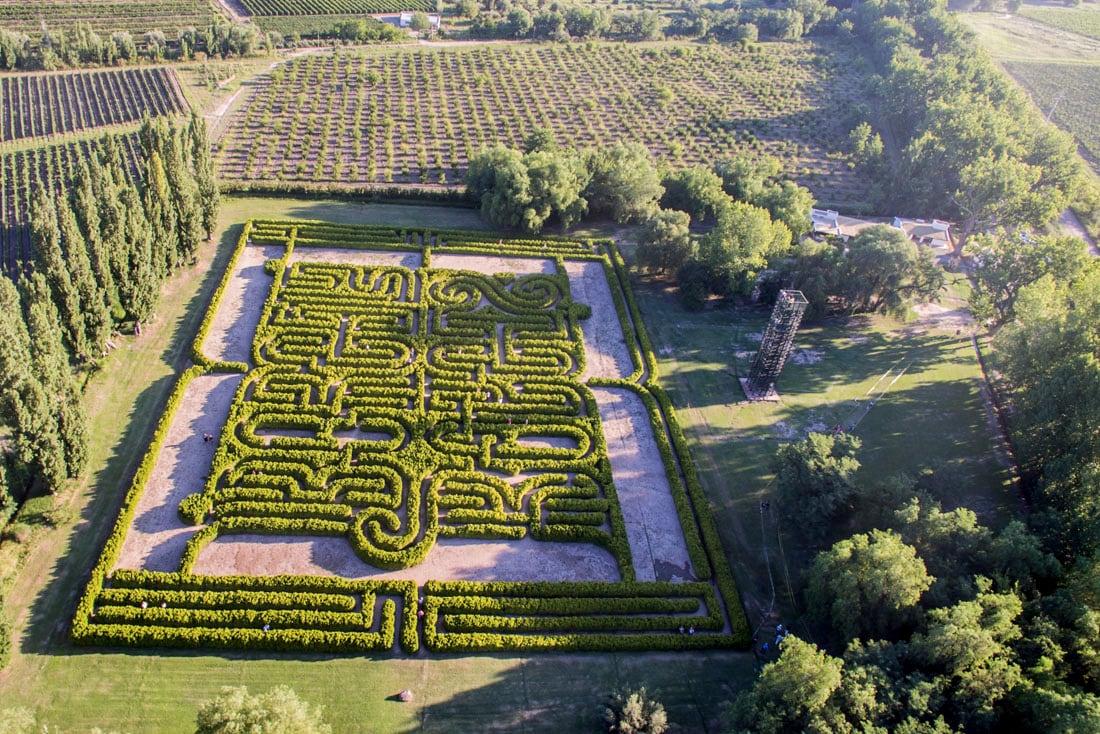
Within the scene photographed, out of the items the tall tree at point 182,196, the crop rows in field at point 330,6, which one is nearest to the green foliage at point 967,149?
the tall tree at point 182,196

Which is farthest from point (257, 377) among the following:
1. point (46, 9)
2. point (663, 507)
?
point (46, 9)

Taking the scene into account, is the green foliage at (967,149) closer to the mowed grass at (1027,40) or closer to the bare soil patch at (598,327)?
the mowed grass at (1027,40)

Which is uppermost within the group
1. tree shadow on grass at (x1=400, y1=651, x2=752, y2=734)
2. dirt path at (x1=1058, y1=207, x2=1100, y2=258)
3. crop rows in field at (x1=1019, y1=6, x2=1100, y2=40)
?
crop rows in field at (x1=1019, y1=6, x2=1100, y2=40)

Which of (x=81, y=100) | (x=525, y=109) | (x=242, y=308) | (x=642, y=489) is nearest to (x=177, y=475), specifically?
(x=242, y=308)

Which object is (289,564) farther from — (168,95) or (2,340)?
(168,95)

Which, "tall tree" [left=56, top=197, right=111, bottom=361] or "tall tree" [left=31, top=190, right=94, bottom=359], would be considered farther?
"tall tree" [left=56, top=197, right=111, bottom=361]

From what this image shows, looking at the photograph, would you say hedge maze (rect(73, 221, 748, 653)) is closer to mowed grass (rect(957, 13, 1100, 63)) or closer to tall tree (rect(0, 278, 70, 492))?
tall tree (rect(0, 278, 70, 492))

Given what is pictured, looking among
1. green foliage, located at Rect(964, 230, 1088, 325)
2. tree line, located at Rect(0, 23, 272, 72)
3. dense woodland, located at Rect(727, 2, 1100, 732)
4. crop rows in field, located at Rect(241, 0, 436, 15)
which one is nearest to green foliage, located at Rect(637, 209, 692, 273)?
dense woodland, located at Rect(727, 2, 1100, 732)
